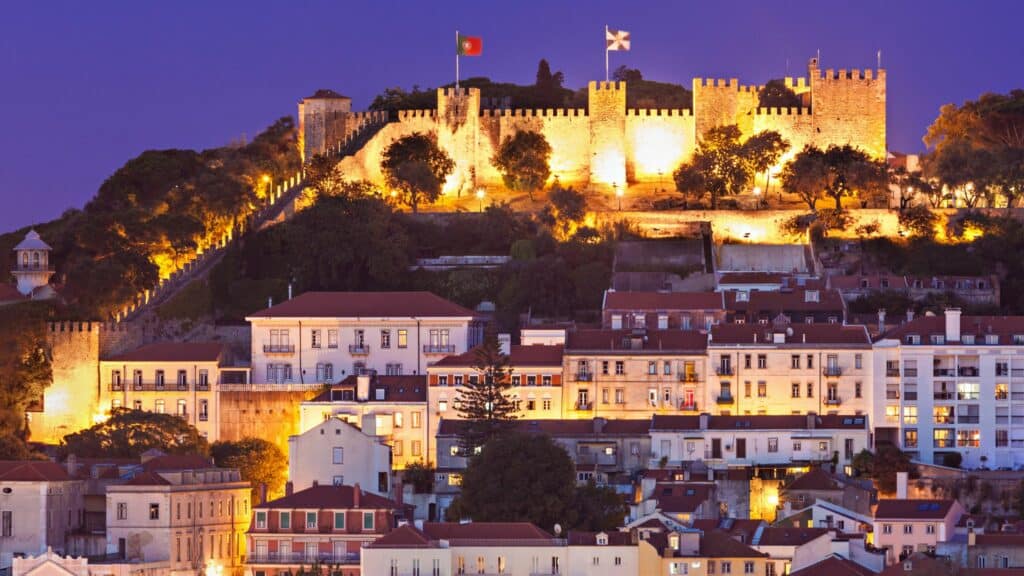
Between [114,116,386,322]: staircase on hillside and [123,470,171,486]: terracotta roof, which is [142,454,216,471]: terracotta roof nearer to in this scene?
[123,470,171,486]: terracotta roof

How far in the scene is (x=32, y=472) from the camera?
68562mm

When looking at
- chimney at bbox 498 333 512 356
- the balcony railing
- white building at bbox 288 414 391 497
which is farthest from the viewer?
chimney at bbox 498 333 512 356

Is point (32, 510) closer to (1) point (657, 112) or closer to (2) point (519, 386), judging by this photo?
(2) point (519, 386)

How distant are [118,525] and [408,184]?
98.2 feet

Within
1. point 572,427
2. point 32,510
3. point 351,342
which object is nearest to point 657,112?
point 351,342

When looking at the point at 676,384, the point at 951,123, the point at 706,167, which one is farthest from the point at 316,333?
the point at 951,123

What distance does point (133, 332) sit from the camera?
82.1 metres

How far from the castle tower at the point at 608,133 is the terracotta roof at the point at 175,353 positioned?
852 inches

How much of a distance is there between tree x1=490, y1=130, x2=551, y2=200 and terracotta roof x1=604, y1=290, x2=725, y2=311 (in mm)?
16538

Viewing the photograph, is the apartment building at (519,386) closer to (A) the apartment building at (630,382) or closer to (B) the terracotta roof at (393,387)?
(A) the apartment building at (630,382)

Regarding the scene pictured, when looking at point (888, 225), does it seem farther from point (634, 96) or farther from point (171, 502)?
point (171, 502)

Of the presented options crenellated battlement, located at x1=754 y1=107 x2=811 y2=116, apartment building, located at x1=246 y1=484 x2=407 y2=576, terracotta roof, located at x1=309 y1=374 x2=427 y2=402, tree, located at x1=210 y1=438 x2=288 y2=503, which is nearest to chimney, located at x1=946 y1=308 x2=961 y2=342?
terracotta roof, located at x1=309 y1=374 x2=427 y2=402

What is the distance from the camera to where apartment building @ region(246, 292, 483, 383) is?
261 ft

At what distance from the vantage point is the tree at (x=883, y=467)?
7031cm
